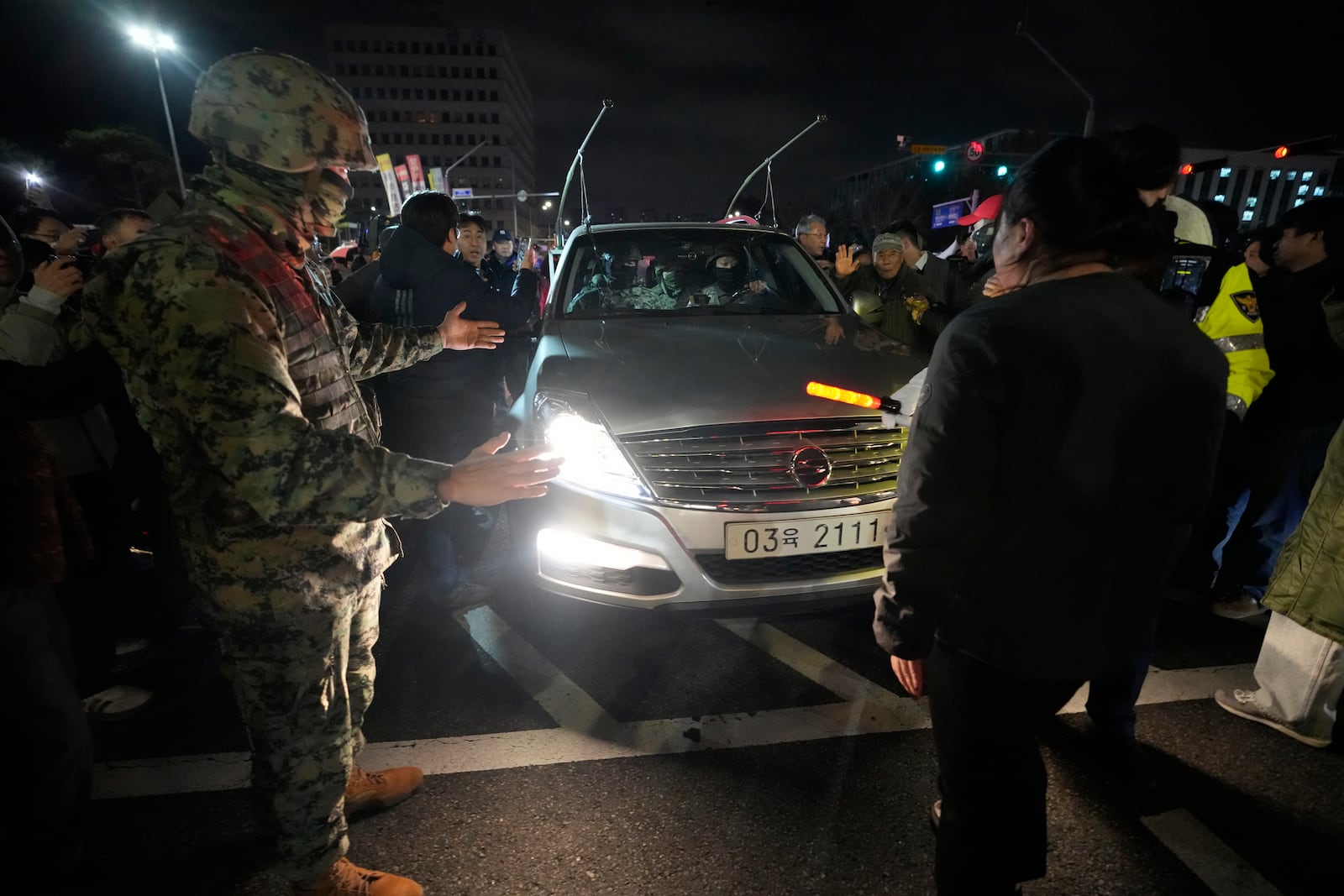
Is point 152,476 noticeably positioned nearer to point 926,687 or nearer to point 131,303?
point 131,303

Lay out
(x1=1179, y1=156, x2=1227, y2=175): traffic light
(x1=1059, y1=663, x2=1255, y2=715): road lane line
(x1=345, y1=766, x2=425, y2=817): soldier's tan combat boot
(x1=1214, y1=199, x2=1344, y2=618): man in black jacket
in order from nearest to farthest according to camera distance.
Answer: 1. (x1=345, y1=766, x2=425, y2=817): soldier's tan combat boot
2. (x1=1059, y1=663, x2=1255, y2=715): road lane line
3. (x1=1214, y1=199, x2=1344, y2=618): man in black jacket
4. (x1=1179, y1=156, x2=1227, y2=175): traffic light

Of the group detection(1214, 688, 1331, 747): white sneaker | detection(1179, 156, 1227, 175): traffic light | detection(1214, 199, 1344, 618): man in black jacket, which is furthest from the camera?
detection(1179, 156, 1227, 175): traffic light

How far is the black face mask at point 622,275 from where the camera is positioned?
4.24 meters

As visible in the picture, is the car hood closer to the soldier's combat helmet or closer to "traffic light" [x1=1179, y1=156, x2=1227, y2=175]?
the soldier's combat helmet

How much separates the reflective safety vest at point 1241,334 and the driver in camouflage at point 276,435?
355cm

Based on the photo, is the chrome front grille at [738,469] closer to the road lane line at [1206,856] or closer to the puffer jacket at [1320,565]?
the road lane line at [1206,856]

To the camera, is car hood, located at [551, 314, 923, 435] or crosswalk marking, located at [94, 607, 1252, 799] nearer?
crosswalk marking, located at [94, 607, 1252, 799]

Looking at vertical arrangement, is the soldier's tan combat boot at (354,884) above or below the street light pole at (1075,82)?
below

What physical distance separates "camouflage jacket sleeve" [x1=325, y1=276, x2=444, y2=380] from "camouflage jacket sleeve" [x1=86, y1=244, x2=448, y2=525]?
75cm

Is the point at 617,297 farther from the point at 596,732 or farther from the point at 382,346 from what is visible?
the point at 596,732

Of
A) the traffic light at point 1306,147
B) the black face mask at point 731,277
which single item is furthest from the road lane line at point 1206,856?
the traffic light at point 1306,147

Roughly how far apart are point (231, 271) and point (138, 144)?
162 ft

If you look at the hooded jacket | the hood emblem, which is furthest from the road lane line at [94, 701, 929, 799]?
the hooded jacket

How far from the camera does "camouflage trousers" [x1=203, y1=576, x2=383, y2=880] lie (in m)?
1.60
